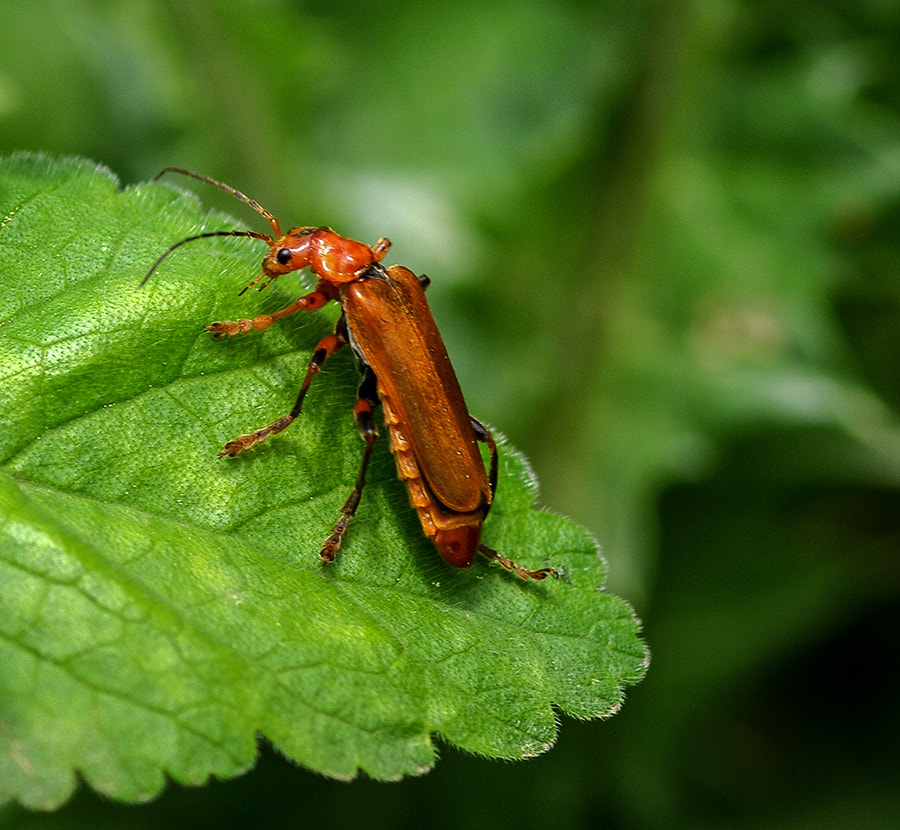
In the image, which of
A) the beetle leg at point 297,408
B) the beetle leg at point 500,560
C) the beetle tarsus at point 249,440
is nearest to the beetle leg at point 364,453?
the beetle leg at point 297,408

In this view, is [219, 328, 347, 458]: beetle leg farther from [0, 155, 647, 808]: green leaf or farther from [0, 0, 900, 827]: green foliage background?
[0, 0, 900, 827]: green foliage background

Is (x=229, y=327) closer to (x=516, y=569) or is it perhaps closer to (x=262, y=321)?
(x=262, y=321)

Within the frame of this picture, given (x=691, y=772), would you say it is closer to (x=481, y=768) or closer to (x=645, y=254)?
(x=481, y=768)

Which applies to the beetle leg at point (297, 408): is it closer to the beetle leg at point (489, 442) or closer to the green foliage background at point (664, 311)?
the beetle leg at point (489, 442)

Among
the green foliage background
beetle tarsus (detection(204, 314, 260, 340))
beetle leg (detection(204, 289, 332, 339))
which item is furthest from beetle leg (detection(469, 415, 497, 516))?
the green foliage background

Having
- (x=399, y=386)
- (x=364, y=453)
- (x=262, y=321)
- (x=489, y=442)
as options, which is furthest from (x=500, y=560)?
(x=262, y=321)

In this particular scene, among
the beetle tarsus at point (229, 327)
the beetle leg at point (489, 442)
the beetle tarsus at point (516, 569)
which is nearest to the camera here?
the beetle tarsus at point (229, 327)

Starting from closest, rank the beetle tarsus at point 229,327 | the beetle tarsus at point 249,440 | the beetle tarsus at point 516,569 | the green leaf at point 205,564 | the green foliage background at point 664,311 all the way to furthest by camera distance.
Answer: the green leaf at point 205,564 < the beetle tarsus at point 249,440 < the beetle tarsus at point 229,327 < the beetle tarsus at point 516,569 < the green foliage background at point 664,311
